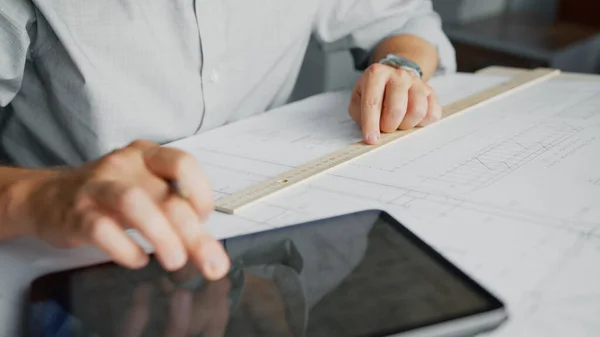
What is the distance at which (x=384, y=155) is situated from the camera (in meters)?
0.73

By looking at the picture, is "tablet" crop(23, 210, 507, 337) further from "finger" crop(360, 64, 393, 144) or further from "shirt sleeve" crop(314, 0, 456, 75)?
"shirt sleeve" crop(314, 0, 456, 75)

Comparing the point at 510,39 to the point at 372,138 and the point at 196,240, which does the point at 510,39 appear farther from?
the point at 196,240

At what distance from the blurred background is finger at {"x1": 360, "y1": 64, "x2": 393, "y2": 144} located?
99cm

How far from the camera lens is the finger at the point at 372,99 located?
2.55 ft

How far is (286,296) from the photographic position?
16.7 inches

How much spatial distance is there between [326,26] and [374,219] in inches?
25.8

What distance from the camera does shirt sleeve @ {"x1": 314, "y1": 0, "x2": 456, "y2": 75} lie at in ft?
3.63

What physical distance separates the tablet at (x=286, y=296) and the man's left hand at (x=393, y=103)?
1.04ft

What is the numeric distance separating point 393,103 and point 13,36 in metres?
0.49

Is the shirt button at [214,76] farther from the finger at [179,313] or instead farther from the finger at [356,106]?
the finger at [179,313]

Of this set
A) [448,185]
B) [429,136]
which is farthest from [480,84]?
[448,185]

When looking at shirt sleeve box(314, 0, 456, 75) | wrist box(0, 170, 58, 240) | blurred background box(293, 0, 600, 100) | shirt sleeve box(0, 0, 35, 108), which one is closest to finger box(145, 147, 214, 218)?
wrist box(0, 170, 58, 240)

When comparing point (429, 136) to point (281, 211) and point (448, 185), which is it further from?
point (281, 211)

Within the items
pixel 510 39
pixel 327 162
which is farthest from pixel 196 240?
pixel 510 39
